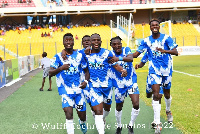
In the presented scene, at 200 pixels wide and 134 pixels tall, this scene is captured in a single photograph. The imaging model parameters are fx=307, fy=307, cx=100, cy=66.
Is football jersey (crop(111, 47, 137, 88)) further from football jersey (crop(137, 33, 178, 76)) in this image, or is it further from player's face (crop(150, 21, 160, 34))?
player's face (crop(150, 21, 160, 34))

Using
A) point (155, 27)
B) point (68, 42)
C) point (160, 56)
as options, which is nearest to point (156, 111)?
point (160, 56)

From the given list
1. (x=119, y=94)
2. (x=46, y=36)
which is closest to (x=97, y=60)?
(x=119, y=94)

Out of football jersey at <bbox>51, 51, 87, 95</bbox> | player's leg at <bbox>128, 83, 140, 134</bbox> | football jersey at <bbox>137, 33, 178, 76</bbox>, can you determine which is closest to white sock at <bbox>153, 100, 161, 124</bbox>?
player's leg at <bbox>128, 83, 140, 134</bbox>

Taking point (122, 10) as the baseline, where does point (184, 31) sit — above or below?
below

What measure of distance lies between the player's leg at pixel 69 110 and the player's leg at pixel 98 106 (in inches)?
15.6

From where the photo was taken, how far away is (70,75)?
5469mm

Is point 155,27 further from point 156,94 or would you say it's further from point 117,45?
point 156,94

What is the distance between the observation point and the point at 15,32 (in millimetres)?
46844

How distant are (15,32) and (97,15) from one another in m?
16.6

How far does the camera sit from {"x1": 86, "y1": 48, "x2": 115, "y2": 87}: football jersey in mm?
5680

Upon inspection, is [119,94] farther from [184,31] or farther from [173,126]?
[184,31]

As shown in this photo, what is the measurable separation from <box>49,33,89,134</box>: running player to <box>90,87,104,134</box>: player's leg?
0.72ft

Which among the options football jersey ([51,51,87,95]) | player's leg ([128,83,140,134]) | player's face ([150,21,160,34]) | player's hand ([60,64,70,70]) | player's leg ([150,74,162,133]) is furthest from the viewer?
player's face ([150,21,160,34])

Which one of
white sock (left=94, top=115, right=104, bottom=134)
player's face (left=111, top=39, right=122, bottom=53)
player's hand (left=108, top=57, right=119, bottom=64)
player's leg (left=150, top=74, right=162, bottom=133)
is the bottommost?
white sock (left=94, top=115, right=104, bottom=134)
